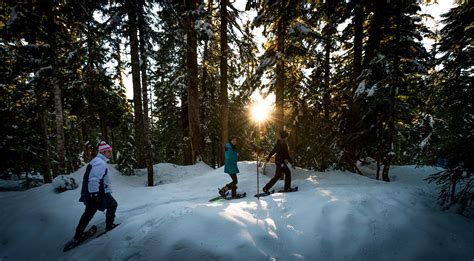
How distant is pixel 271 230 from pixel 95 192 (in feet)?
13.0

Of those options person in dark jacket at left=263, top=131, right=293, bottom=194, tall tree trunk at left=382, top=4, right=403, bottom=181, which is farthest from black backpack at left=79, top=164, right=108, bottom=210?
tall tree trunk at left=382, top=4, right=403, bottom=181

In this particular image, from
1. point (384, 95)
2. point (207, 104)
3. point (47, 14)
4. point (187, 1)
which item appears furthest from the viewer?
point (207, 104)

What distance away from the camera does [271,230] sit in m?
4.75

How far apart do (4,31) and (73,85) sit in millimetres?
5744

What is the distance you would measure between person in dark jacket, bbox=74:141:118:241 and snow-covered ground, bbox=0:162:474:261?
19.8 inches

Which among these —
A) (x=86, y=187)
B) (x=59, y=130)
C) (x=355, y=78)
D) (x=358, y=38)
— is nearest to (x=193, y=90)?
(x=59, y=130)

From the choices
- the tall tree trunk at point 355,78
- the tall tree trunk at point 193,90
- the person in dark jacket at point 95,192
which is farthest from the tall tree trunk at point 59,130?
the tall tree trunk at point 355,78

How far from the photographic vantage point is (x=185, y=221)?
4.49 m

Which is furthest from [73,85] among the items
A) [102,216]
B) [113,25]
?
[102,216]

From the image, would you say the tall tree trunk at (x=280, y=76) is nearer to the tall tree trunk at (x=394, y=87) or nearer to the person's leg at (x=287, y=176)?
the person's leg at (x=287, y=176)

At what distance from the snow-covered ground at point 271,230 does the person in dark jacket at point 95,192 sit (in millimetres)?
502

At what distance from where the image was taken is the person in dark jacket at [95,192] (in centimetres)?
518

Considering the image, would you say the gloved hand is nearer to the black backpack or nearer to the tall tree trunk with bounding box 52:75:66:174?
the black backpack

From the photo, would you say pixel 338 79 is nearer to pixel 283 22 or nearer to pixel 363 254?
pixel 283 22
